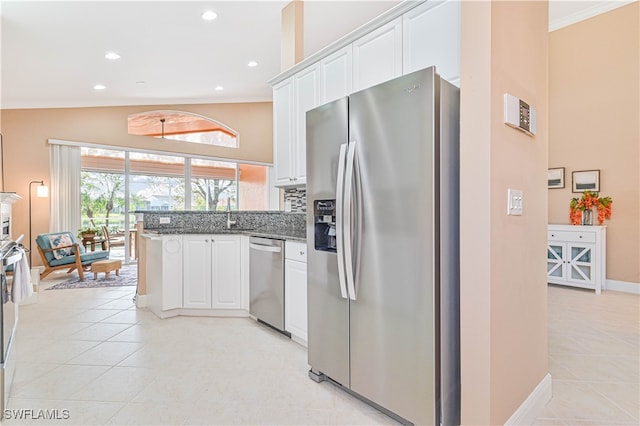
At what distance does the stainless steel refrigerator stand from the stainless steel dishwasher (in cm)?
93

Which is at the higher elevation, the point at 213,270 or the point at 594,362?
the point at 213,270

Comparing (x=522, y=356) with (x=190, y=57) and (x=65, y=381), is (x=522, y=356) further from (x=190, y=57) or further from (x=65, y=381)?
(x=190, y=57)

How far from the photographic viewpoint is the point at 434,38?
6.91 ft

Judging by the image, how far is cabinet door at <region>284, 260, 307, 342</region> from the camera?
270 centimetres

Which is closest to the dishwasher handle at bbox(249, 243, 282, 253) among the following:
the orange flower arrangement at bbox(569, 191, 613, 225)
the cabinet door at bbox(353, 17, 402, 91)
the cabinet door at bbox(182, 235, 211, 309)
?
the cabinet door at bbox(182, 235, 211, 309)

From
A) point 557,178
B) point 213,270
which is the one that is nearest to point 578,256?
point 557,178

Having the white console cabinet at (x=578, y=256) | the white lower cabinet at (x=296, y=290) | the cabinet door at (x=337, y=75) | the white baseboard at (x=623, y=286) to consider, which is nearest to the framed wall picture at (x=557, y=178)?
the white console cabinet at (x=578, y=256)

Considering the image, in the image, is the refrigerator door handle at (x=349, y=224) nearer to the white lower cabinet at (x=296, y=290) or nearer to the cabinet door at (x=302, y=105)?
the white lower cabinet at (x=296, y=290)

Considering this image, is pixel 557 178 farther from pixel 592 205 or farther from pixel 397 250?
pixel 397 250

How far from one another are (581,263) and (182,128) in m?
7.57

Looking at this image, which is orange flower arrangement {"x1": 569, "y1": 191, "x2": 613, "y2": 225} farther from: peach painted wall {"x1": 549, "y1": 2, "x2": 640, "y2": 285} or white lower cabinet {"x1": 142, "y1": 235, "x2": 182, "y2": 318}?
white lower cabinet {"x1": 142, "y1": 235, "x2": 182, "y2": 318}

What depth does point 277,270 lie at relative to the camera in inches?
118

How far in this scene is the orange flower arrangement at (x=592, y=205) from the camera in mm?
4734

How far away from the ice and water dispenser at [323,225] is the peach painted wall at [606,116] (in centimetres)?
464
